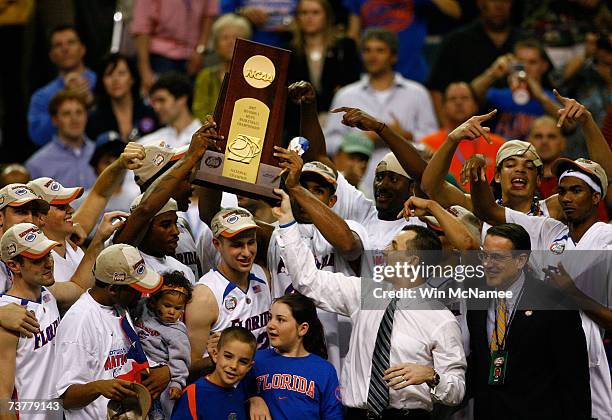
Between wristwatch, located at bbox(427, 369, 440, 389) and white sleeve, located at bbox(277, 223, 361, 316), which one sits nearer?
wristwatch, located at bbox(427, 369, 440, 389)

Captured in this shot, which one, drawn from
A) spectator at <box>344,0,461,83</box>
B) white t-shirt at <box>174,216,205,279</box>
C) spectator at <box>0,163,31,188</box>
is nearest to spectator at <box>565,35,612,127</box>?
spectator at <box>344,0,461,83</box>

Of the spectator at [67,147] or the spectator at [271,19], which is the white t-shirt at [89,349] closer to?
the spectator at [67,147]

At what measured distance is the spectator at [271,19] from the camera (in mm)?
13312

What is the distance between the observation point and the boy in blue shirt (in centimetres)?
782

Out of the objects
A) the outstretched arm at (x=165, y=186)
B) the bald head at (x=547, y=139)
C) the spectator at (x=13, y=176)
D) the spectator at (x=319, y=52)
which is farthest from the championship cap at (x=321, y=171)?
the spectator at (x=319, y=52)

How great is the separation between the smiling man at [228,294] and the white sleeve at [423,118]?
417 cm

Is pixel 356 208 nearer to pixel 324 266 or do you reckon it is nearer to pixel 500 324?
pixel 324 266

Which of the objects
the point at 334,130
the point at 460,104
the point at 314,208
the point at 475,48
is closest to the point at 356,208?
the point at 314,208

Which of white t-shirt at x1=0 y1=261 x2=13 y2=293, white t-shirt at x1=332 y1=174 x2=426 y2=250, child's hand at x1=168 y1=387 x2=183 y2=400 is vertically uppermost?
white t-shirt at x1=332 y1=174 x2=426 y2=250

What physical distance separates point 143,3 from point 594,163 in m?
6.21

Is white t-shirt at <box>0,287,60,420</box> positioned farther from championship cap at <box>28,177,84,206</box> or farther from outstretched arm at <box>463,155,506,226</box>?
outstretched arm at <box>463,155,506,226</box>

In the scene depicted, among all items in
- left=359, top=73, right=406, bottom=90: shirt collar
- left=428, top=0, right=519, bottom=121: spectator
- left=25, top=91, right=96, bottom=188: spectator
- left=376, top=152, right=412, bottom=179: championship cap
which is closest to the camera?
left=376, top=152, right=412, bottom=179: championship cap


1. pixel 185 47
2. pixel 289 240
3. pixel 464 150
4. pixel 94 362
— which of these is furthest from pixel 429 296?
pixel 185 47

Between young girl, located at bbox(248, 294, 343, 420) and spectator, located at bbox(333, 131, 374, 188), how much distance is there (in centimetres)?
305
